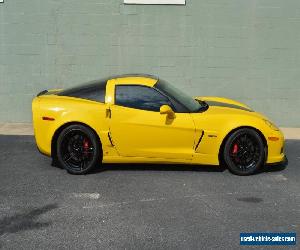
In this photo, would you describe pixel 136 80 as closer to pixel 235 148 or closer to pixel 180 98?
pixel 180 98

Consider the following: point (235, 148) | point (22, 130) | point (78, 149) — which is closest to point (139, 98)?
point (78, 149)

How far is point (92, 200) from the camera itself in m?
5.93

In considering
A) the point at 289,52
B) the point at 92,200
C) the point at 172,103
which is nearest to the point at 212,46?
the point at 289,52

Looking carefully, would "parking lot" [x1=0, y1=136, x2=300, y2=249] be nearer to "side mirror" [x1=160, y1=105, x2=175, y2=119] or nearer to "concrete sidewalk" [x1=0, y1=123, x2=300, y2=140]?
"side mirror" [x1=160, y1=105, x2=175, y2=119]

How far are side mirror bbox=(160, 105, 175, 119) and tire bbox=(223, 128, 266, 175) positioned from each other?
858mm

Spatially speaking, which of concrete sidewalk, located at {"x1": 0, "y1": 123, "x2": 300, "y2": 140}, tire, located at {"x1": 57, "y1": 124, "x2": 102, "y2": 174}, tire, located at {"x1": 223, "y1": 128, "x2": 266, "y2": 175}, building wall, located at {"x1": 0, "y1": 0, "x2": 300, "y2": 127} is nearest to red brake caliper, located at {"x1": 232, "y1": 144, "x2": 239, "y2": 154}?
tire, located at {"x1": 223, "y1": 128, "x2": 266, "y2": 175}

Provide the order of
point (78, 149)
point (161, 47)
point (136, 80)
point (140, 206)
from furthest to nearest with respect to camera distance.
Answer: point (161, 47) < point (136, 80) < point (78, 149) < point (140, 206)

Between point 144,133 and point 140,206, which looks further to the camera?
point 144,133

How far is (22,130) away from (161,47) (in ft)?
10.8

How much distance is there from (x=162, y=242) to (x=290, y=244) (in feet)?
4.01

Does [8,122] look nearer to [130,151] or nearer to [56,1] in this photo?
[56,1]

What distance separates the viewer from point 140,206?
5.75 m

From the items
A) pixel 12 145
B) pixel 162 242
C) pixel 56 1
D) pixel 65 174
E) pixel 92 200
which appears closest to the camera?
pixel 162 242

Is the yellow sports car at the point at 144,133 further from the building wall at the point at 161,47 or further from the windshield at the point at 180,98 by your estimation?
the building wall at the point at 161,47
